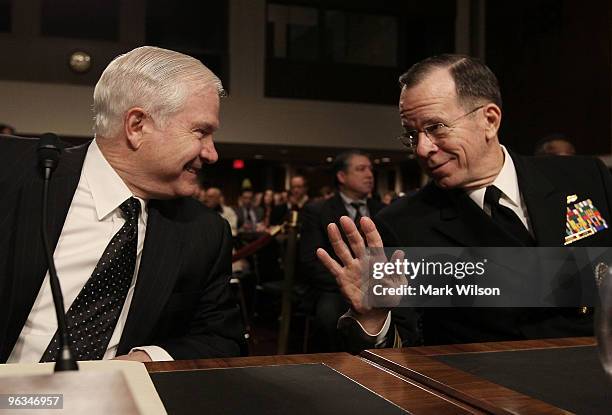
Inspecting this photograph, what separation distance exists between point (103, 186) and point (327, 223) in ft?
8.52

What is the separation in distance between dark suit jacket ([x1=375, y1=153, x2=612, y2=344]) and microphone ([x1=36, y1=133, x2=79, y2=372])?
0.84m

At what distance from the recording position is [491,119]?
166 cm

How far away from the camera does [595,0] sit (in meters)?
6.84

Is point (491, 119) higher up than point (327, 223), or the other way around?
point (491, 119)

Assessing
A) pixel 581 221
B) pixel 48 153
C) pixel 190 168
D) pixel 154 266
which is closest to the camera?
pixel 48 153

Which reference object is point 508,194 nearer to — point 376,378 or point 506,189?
point 506,189

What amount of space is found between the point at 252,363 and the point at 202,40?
28.8ft

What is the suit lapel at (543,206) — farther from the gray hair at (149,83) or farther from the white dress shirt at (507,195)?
the gray hair at (149,83)

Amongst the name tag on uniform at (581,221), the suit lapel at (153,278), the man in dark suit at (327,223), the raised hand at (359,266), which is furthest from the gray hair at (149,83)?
the man in dark suit at (327,223)

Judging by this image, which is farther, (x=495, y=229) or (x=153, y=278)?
(x=495, y=229)

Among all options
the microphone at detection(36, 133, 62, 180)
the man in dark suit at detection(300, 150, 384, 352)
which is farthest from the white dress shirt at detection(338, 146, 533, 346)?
the man in dark suit at detection(300, 150, 384, 352)

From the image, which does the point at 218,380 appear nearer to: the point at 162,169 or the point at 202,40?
the point at 162,169

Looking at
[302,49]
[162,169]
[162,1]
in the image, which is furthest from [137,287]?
[302,49]

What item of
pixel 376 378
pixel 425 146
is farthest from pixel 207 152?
pixel 376 378
